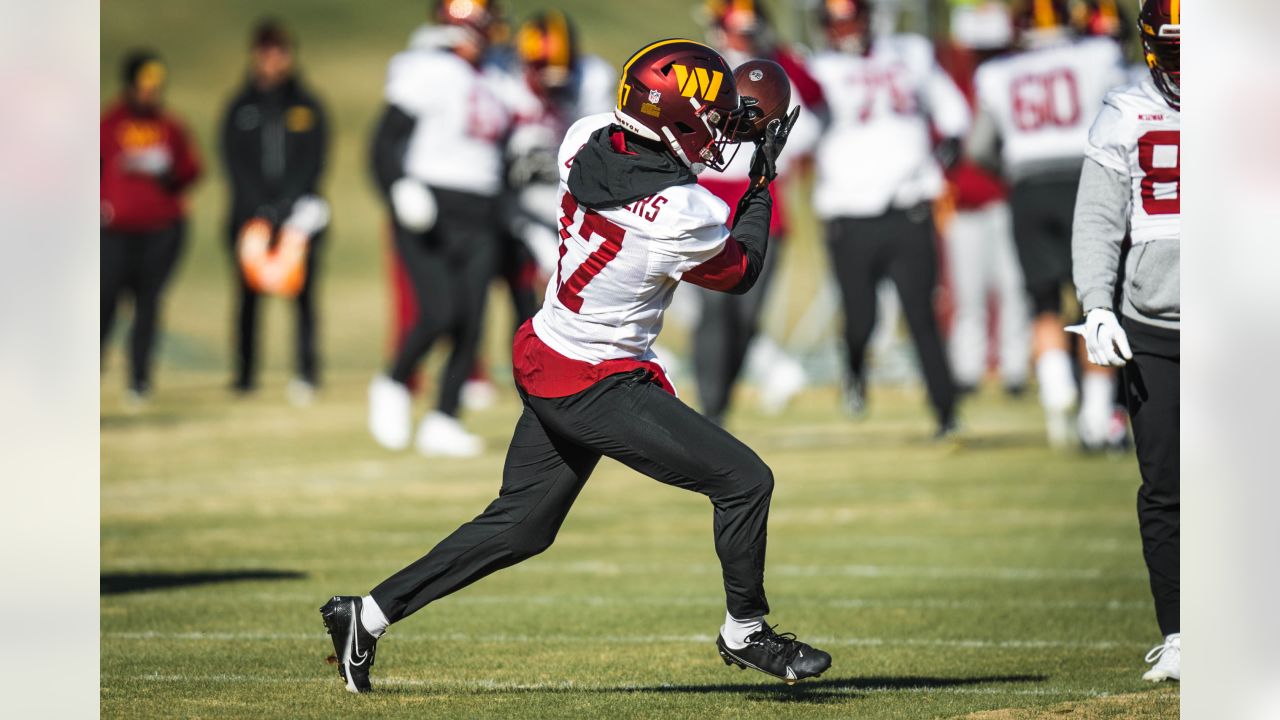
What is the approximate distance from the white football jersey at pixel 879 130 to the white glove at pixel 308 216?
5537 mm

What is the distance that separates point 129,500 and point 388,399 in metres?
2.52

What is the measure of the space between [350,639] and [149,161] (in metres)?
11.7

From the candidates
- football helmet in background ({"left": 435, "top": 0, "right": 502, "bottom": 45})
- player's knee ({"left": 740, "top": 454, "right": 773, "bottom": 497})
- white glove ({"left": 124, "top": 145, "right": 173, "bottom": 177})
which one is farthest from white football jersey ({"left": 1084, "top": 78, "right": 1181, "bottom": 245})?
white glove ({"left": 124, "top": 145, "right": 173, "bottom": 177})

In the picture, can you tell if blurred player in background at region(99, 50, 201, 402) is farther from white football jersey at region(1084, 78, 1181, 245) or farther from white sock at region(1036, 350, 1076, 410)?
white football jersey at region(1084, 78, 1181, 245)

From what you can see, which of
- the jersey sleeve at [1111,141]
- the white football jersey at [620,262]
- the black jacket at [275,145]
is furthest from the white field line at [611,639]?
the black jacket at [275,145]

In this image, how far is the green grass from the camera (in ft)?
19.7

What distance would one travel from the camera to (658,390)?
19.0 ft

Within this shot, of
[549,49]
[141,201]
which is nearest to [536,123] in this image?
[549,49]

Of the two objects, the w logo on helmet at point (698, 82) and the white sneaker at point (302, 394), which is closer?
the w logo on helmet at point (698, 82)

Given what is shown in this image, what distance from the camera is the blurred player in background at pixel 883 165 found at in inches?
490

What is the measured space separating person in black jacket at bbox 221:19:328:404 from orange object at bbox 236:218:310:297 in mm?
102

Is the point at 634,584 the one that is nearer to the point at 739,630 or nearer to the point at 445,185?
the point at 739,630

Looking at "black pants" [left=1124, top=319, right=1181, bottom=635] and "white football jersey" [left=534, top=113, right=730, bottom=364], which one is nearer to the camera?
"white football jersey" [left=534, top=113, right=730, bottom=364]

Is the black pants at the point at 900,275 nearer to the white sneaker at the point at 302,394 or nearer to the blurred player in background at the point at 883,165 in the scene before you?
the blurred player in background at the point at 883,165
